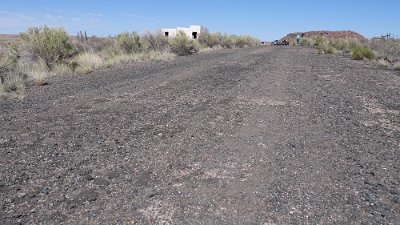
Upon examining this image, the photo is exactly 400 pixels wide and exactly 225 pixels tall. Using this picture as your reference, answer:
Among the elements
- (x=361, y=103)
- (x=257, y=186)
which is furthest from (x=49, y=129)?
(x=361, y=103)

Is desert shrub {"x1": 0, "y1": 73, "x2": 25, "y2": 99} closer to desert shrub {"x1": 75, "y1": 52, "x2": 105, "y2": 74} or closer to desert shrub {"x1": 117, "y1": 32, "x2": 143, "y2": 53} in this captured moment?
desert shrub {"x1": 75, "y1": 52, "x2": 105, "y2": 74}

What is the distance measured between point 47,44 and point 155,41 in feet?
47.8

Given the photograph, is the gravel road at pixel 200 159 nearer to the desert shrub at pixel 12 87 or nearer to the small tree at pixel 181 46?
A: the desert shrub at pixel 12 87

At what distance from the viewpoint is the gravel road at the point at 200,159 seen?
389cm

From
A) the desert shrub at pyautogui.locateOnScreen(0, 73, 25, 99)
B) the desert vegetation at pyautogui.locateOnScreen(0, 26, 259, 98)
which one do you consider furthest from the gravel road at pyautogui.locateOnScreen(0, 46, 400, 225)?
the desert vegetation at pyautogui.locateOnScreen(0, 26, 259, 98)

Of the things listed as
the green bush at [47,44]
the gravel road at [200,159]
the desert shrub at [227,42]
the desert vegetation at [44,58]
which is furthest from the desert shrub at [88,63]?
the desert shrub at [227,42]

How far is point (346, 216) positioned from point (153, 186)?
2.15 metres

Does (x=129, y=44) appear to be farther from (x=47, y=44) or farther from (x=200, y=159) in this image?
(x=200, y=159)

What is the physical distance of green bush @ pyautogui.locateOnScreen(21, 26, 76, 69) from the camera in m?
17.2

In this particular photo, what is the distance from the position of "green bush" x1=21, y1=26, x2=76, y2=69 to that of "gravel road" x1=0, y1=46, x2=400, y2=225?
776 cm

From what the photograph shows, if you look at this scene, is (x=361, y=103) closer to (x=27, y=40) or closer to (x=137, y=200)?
(x=137, y=200)

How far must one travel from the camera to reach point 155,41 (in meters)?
31.3

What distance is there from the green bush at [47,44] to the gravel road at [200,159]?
776 cm

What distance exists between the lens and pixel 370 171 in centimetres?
497
